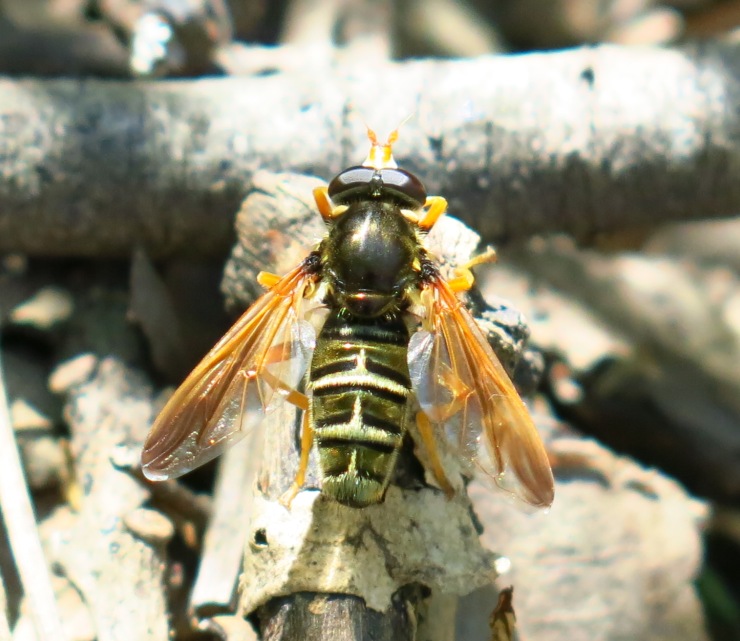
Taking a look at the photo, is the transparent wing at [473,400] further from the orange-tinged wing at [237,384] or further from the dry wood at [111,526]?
the dry wood at [111,526]

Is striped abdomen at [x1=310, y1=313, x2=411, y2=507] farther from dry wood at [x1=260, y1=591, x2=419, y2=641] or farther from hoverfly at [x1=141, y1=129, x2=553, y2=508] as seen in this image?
dry wood at [x1=260, y1=591, x2=419, y2=641]

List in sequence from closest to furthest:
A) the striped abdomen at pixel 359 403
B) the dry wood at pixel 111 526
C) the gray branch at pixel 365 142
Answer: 1. the striped abdomen at pixel 359 403
2. the dry wood at pixel 111 526
3. the gray branch at pixel 365 142

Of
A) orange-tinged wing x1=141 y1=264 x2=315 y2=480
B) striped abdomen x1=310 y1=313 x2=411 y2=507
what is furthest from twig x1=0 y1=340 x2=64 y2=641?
striped abdomen x1=310 y1=313 x2=411 y2=507

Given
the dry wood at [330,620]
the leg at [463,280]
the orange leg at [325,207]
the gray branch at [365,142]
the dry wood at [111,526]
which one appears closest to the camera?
the dry wood at [330,620]

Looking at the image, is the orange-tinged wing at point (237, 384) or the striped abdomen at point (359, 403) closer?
the striped abdomen at point (359, 403)

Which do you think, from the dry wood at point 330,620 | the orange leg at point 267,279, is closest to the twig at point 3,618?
the dry wood at point 330,620

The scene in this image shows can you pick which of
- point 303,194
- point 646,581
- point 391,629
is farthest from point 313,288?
point 646,581

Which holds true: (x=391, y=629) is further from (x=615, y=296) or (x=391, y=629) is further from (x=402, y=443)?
(x=615, y=296)
